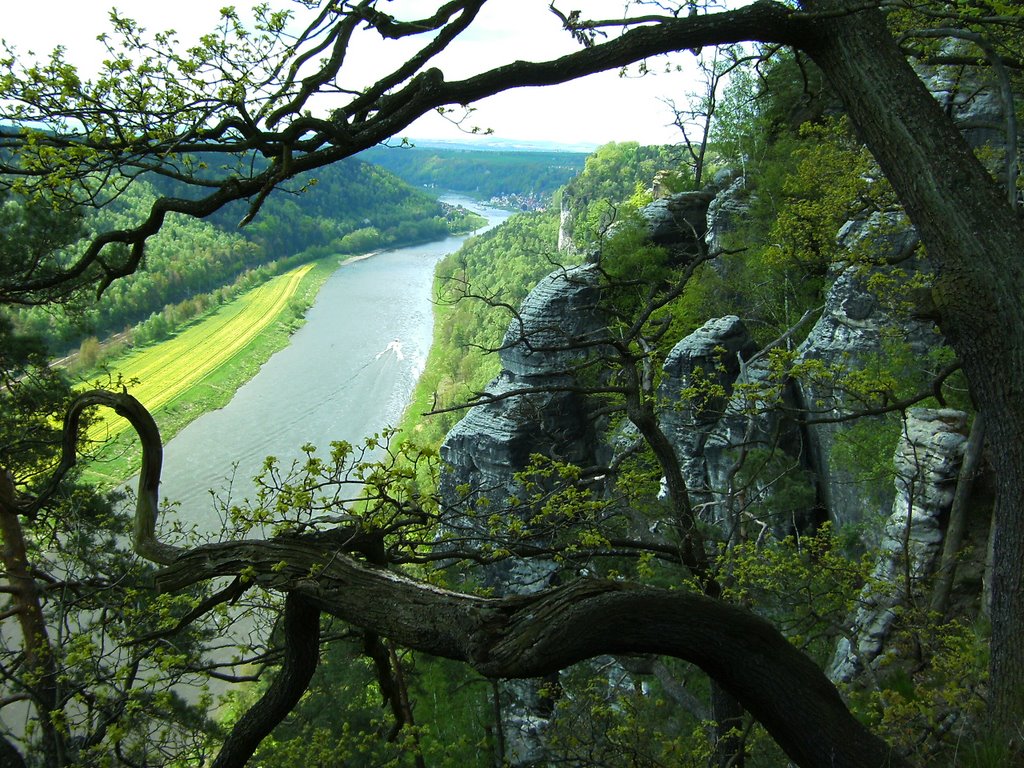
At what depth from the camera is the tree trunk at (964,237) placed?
118 inches

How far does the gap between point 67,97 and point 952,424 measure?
26.1 ft

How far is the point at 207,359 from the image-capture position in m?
41.1

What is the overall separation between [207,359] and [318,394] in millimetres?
8009

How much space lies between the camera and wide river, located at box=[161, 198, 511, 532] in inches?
1173

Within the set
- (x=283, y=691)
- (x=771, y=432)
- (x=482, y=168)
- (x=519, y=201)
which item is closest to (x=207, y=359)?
(x=771, y=432)

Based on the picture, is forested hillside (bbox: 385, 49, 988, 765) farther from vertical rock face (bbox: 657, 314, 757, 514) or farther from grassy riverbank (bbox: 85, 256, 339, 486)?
grassy riverbank (bbox: 85, 256, 339, 486)

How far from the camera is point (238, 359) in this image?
42.4m

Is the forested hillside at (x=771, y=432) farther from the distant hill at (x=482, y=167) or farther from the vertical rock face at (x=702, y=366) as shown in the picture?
the distant hill at (x=482, y=167)

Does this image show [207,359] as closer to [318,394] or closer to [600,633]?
[318,394]

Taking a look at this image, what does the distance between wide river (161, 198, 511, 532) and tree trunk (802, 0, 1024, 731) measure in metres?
19.4

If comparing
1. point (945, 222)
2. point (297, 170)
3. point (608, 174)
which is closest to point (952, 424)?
point (945, 222)

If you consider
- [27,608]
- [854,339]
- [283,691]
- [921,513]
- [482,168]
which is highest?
[482,168]

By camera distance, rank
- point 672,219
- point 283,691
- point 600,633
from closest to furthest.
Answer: point 600,633 → point 283,691 → point 672,219

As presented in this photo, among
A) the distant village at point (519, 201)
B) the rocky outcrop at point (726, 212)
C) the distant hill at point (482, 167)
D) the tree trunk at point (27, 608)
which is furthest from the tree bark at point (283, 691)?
the distant hill at point (482, 167)
